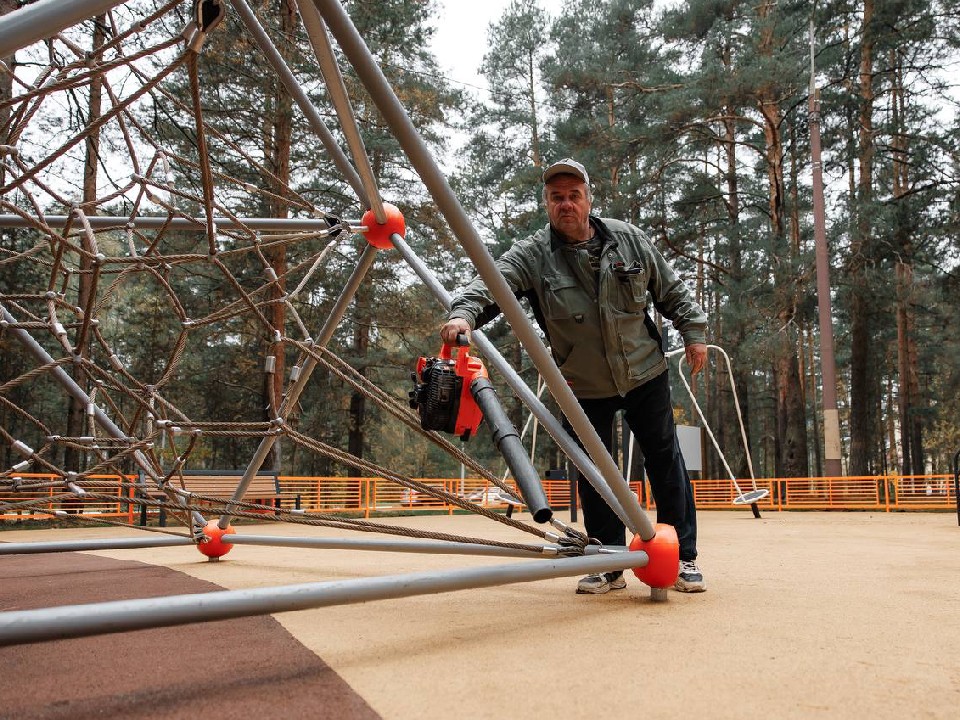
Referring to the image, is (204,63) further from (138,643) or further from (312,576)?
(138,643)

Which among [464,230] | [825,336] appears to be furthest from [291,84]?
[825,336]

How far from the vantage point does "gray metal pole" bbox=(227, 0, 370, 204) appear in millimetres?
2248

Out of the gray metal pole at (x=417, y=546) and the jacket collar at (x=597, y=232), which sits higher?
the jacket collar at (x=597, y=232)

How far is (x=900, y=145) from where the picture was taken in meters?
16.4

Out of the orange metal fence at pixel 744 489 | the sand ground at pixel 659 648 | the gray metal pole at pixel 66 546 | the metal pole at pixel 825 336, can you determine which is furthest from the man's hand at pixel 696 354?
the metal pole at pixel 825 336

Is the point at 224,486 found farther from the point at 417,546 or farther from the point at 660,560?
the point at 660,560

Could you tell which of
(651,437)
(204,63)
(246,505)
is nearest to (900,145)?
(204,63)

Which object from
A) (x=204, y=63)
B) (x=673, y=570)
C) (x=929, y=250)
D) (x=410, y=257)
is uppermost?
(x=204, y=63)

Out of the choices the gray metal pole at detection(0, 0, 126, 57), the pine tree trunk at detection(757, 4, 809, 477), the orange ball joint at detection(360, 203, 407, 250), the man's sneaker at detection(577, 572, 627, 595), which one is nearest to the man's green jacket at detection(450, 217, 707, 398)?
the orange ball joint at detection(360, 203, 407, 250)

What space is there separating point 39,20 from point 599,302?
176cm

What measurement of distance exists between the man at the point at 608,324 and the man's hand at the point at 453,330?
249 mm

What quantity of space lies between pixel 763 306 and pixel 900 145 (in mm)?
5095

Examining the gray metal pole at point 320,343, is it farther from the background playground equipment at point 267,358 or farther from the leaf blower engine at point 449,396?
the leaf blower engine at point 449,396

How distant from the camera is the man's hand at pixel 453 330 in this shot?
6.75 feet
